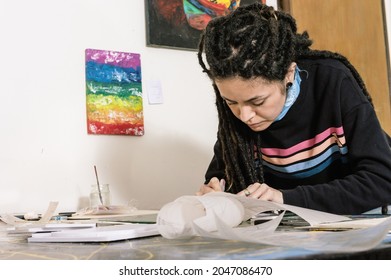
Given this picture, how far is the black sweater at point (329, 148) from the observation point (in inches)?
41.4

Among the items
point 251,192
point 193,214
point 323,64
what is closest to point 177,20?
point 323,64

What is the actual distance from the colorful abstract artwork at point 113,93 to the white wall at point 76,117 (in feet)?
0.09

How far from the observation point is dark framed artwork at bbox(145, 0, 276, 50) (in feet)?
7.45

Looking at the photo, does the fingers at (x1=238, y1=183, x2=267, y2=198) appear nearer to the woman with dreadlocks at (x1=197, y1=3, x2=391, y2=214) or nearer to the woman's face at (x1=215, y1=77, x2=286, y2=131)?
the woman with dreadlocks at (x1=197, y1=3, x2=391, y2=214)

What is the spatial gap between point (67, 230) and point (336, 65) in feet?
2.66

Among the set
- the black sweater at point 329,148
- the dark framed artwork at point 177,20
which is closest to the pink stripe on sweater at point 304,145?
the black sweater at point 329,148

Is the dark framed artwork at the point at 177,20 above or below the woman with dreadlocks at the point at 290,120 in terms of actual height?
above

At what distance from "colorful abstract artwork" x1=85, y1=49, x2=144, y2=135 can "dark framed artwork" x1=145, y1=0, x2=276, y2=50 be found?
5.7 inches

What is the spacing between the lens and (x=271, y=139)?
136cm

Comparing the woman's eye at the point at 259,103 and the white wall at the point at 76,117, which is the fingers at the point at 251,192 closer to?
the woman's eye at the point at 259,103

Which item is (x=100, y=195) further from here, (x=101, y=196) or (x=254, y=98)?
(x=254, y=98)

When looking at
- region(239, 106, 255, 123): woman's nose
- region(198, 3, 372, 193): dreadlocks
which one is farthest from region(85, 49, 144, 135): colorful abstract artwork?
region(239, 106, 255, 123): woman's nose

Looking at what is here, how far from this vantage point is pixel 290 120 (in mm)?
1298

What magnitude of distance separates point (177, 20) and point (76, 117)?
26.0 inches
